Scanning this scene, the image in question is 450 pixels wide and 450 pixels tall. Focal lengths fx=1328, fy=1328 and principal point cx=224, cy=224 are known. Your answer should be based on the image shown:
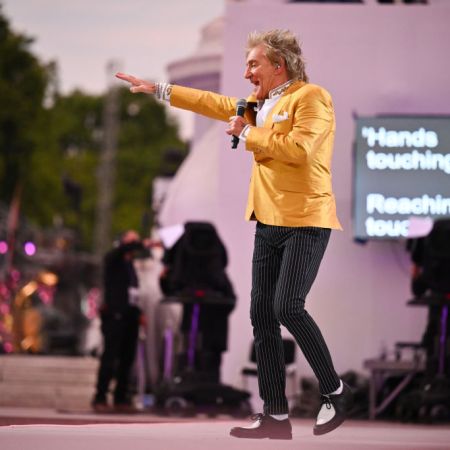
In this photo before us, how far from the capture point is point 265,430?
499 cm

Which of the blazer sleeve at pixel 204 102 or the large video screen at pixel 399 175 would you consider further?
the large video screen at pixel 399 175

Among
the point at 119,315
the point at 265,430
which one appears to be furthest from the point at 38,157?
the point at 265,430

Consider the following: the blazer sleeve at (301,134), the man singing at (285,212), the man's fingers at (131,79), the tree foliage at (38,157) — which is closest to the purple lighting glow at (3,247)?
the tree foliage at (38,157)

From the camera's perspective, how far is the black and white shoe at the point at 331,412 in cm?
495

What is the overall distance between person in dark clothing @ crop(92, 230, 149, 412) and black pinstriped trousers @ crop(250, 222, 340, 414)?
7035mm

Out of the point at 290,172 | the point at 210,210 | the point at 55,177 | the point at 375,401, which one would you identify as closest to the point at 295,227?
the point at 290,172

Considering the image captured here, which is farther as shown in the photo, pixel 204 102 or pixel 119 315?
pixel 119 315

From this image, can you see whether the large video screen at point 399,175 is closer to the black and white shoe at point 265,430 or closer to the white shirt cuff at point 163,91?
the white shirt cuff at point 163,91

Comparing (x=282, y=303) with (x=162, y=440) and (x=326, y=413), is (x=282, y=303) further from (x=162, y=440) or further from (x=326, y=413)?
(x=162, y=440)

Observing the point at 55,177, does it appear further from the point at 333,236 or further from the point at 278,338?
the point at 278,338

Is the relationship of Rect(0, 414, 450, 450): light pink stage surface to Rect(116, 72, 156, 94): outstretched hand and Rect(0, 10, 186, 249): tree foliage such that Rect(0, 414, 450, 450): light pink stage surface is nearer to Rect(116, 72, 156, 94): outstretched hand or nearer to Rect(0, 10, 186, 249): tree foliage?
Rect(116, 72, 156, 94): outstretched hand

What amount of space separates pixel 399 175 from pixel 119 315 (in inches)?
114

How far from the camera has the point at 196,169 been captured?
15469 millimetres

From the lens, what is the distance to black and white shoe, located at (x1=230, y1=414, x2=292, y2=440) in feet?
16.2
